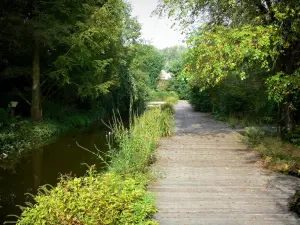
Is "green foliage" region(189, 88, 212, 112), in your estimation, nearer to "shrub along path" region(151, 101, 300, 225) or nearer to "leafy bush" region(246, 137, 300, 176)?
"shrub along path" region(151, 101, 300, 225)

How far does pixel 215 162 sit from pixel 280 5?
4.31 metres

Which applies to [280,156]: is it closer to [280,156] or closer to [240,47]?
[280,156]

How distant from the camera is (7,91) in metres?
16.3

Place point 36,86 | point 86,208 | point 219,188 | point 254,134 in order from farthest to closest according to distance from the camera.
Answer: point 36,86 → point 254,134 → point 219,188 → point 86,208

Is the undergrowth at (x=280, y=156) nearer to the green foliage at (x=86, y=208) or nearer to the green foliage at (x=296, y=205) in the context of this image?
the green foliage at (x=296, y=205)

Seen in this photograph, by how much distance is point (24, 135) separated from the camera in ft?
39.2

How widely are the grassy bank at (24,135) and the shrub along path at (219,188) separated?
551 centimetres

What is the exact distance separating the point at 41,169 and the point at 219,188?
5437 mm

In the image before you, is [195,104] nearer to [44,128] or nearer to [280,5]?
[44,128]

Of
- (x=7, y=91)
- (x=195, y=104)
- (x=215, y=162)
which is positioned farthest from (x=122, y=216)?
(x=195, y=104)

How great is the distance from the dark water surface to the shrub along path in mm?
1732

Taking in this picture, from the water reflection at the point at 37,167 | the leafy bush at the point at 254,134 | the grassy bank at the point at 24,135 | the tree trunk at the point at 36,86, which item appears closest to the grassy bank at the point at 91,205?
the water reflection at the point at 37,167

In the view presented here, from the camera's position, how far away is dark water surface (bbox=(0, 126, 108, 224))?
20.6ft

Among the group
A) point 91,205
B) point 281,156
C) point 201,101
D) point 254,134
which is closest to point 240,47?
point 281,156
